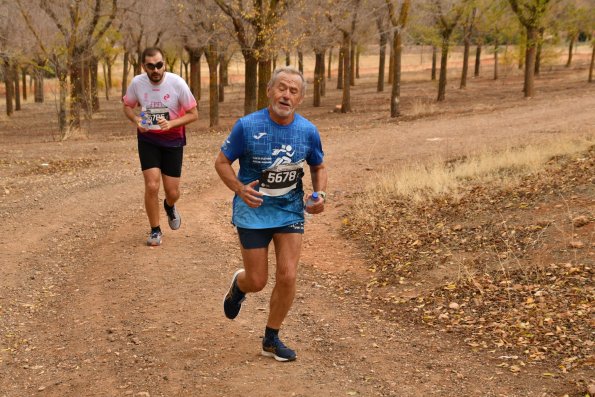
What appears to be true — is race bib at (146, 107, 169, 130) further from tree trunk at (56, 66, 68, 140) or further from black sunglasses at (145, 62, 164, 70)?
tree trunk at (56, 66, 68, 140)

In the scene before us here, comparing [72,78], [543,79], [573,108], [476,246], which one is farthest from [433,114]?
[543,79]

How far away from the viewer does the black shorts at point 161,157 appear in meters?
7.64

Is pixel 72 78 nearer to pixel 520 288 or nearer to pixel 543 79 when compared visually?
pixel 520 288

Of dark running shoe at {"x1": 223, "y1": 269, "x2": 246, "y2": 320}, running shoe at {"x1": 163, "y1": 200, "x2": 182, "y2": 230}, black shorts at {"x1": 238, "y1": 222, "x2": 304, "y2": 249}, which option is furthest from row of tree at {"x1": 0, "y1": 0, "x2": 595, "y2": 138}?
black shorts at {"x1": 238, "y1": 222, "x2": 304, "y2": 249}

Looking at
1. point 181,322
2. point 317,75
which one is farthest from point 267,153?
point 317,75

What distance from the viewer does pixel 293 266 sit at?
15.5 feet

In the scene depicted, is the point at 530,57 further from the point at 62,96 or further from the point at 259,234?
the point at 259,234

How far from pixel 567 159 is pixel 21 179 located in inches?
390

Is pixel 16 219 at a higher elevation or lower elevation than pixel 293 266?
lower

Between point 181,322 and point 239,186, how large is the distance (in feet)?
5.70

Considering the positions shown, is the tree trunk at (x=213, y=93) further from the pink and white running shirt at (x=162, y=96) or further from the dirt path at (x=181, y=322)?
the pink and white running shirt at (x=162, y=96)

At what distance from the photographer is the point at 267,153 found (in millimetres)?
4605

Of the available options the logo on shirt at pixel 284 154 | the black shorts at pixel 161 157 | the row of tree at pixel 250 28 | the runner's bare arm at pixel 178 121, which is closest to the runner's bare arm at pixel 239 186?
the logo on shirt at pixel 284 154

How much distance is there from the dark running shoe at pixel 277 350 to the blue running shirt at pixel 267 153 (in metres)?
0.86
